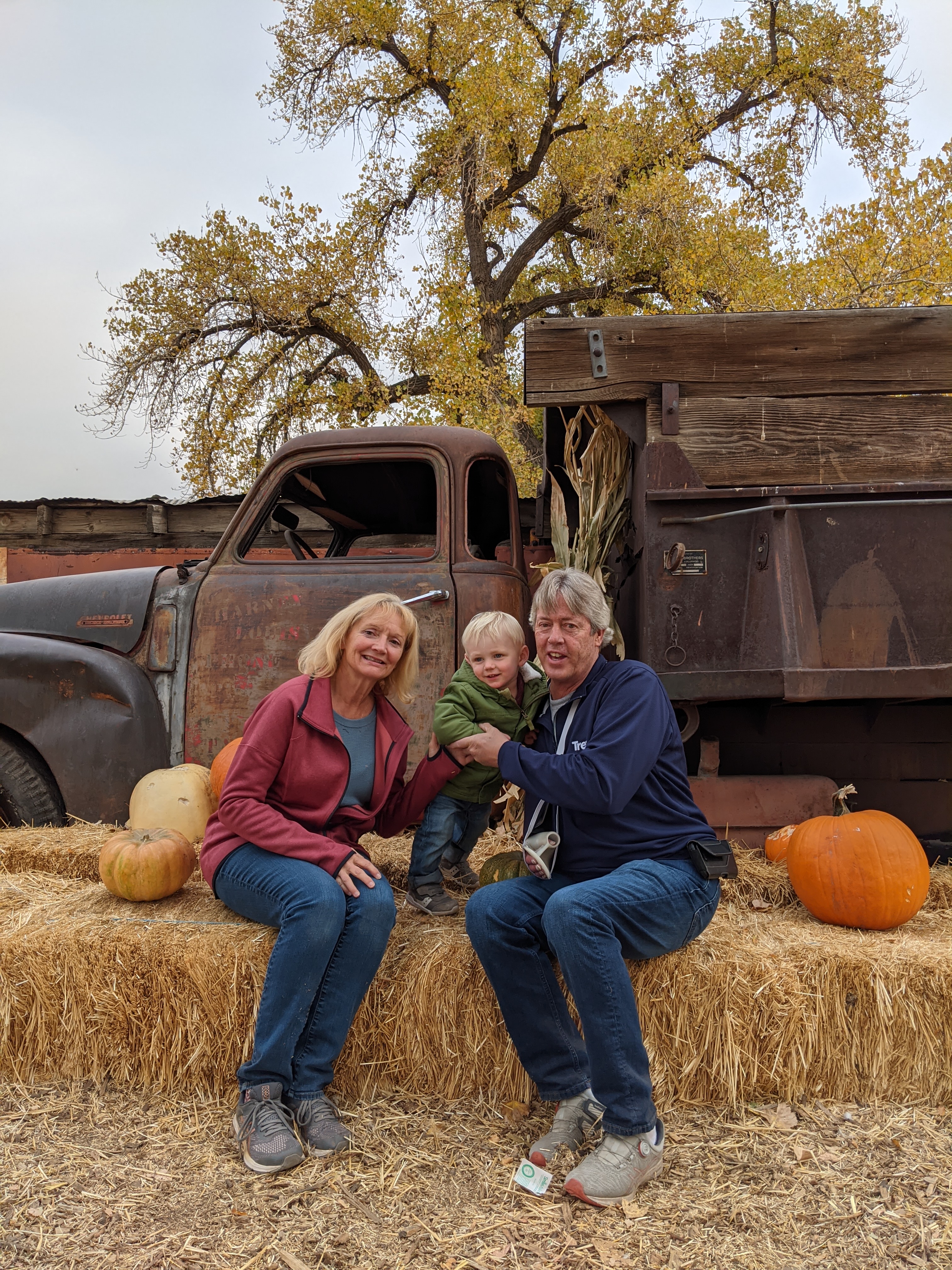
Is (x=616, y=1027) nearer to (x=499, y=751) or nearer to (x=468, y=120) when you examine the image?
(x=499, y=751)

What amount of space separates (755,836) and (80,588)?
10.7ft

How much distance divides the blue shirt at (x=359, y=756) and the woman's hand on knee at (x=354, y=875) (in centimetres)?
23

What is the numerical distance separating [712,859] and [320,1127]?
48.8 inches

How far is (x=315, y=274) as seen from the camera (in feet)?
50.7

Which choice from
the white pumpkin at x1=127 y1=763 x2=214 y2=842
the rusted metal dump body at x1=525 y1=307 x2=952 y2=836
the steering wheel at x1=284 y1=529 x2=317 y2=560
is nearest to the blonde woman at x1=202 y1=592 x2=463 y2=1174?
the white pumpkin at x1=127 y1=763 x2=214 y2=842

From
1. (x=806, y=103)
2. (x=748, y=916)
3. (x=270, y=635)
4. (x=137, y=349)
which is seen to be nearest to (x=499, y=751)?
(x=748, y=916)

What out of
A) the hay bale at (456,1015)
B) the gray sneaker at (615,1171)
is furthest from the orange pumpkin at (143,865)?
the gray sneaker at (615,1171)

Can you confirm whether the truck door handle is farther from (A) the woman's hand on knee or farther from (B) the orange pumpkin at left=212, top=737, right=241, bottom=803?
(A) the woman's hand on knee

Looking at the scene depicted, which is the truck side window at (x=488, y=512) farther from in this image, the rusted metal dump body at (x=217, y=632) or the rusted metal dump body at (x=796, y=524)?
the rusted metal dump body at (x=796, y=524)

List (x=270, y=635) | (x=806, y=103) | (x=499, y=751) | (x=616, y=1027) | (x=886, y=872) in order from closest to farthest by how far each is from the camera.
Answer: (x=616, y=1027), (x=499, y=751), (x=886, y=872), (x=270, y=635), (x=806, y=103)

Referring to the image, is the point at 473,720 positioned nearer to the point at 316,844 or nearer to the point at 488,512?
the point at 316,844

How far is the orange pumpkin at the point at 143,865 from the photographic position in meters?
2.80

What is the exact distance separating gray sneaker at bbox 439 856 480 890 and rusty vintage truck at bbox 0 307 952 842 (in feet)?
2.03

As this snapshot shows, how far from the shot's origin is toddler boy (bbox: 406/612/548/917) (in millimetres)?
2713
